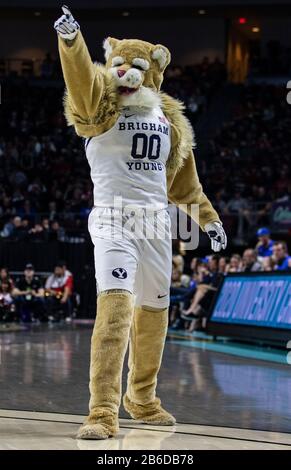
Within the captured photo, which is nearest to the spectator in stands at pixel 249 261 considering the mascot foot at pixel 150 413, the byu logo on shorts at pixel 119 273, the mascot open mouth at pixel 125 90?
the mascot foot at pixel 150 413

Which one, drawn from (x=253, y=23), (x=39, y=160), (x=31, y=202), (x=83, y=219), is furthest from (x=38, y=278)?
(x=253, y=23)

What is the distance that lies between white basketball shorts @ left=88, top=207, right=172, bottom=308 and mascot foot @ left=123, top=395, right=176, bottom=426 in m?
0.56

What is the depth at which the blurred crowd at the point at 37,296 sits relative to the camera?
53.7 ft

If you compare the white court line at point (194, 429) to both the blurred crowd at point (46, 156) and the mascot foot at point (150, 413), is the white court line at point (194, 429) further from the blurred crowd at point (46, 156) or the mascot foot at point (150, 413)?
the blurred crowd at point (46, 156)

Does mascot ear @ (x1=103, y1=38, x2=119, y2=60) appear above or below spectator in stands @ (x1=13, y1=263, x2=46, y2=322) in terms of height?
above

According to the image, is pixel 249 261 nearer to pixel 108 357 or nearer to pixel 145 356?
pixel 145 356

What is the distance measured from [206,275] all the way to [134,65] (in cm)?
957

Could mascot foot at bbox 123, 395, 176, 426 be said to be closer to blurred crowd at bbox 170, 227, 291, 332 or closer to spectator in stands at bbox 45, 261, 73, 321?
blurred crowd at bbox 170, 227, 291, 332

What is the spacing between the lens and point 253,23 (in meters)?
30.2

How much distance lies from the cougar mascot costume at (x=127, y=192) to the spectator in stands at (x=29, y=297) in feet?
37.7

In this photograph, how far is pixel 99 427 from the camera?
4441 millimetres

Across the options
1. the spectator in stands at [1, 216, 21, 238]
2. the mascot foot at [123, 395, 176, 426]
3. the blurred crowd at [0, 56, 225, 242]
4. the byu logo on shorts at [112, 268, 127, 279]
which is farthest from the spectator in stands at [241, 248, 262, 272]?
the byu logo on shorts at [112, 268, 127, 279]

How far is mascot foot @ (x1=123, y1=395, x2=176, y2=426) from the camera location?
5.05 meters

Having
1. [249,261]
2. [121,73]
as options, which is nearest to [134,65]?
[121,73]
